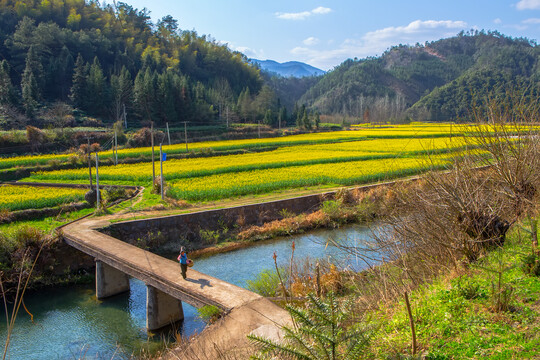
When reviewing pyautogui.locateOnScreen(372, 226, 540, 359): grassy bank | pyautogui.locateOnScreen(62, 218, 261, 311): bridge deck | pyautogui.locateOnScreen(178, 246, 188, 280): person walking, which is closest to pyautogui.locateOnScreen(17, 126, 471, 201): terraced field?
pyautogui.locateOnScreen(62, 218, 261, 311): bridge deck

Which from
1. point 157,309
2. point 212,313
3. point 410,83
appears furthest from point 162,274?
point 410,83

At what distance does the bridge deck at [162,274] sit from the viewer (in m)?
10.6

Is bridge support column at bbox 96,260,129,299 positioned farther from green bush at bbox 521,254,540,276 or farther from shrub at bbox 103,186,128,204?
green bush at bbox 521,254,540,276

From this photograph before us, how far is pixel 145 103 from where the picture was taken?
62.0m

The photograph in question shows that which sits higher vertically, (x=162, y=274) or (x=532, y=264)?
(x=532, y=264)

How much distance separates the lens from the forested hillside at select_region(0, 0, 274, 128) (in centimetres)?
5750

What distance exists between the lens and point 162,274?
1220 centimetres

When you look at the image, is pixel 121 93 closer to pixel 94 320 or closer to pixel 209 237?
pixel 209 237

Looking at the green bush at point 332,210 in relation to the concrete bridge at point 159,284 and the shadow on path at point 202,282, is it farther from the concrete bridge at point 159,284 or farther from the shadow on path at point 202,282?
the shadow on path at point 202,282

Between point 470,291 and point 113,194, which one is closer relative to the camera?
point 470,291

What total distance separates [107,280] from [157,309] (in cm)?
366

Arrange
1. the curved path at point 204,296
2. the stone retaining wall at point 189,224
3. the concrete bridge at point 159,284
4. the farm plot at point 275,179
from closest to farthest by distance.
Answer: the curved path at point 204,296 → the concrete bridge at point 159,284 → the stone retaining wall at point 189,224 → the farm plot at point 275,179

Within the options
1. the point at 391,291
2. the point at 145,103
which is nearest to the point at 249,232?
the point at 391,291

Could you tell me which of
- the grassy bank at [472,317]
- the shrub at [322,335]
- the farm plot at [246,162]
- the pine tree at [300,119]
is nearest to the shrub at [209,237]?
the farm plot at [246,162]
